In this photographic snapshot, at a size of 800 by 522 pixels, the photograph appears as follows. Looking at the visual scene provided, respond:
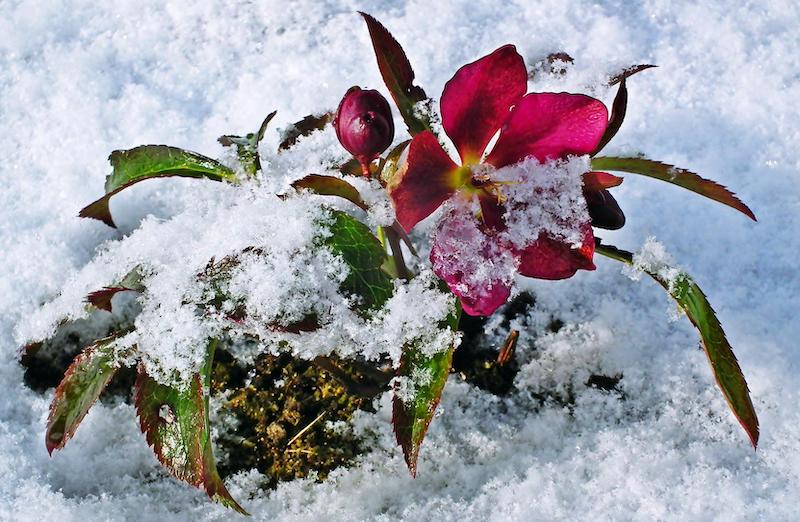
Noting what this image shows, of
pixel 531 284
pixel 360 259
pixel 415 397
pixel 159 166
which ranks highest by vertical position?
pixel 159 166

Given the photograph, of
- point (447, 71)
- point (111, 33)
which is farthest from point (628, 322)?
point (111, 33)

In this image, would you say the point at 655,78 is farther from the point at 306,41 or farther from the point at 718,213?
the point at 306,41

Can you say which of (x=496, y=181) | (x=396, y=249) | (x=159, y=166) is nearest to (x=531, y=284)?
(x=396, y=249)

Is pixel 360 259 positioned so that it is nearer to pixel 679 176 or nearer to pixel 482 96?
pixel 482 96

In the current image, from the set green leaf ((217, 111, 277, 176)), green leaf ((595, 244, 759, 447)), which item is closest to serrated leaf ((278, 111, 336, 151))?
green leaf ((217, 111, 277, 176))

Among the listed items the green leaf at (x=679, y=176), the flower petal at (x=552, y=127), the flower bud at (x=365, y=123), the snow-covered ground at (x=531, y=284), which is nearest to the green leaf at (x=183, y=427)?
the snow-covered ground at (x=531, y=284)
